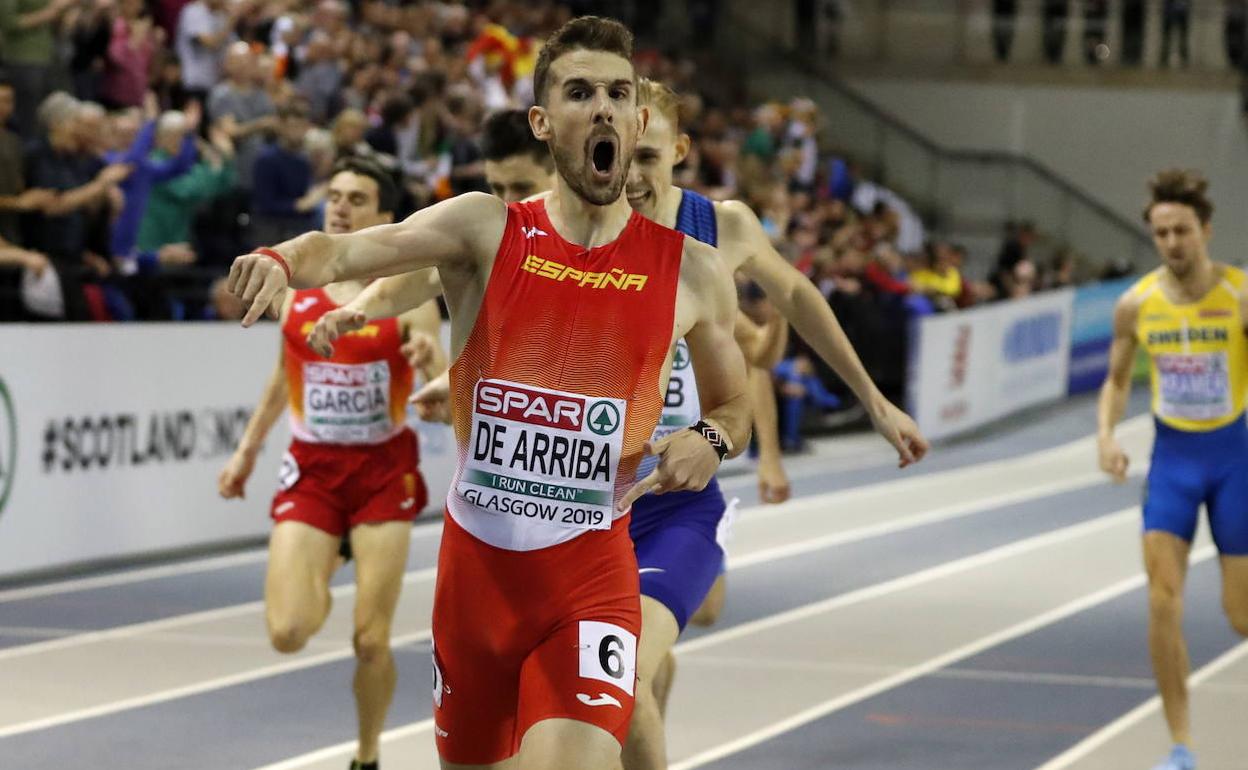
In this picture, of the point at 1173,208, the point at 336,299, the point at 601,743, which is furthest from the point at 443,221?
the point at 1173,208

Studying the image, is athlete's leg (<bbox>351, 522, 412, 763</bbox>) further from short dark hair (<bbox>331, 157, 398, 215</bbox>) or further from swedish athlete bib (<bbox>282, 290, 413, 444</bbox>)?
short dark hair (<bbox>331, 157, 398, 215</bbox>)

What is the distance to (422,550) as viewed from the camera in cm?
1395

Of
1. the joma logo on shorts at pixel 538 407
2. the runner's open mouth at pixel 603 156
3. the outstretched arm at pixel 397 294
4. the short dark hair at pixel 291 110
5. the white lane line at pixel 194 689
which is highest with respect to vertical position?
the runner's open mouth at pixel 603 156

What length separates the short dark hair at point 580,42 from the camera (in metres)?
4.65

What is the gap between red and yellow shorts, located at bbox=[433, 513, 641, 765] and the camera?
470cm

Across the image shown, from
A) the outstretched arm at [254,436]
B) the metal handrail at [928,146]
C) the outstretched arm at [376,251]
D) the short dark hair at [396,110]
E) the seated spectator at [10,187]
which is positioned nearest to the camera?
the outstretched arm at [376,251]

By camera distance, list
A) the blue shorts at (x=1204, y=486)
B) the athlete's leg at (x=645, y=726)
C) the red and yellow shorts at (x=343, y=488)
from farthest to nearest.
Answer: the blue shorts at (x=1204, y=486) → the red and yellow shorts at (x=343, y=488) → the athlete's leg at (x=645, y=726)

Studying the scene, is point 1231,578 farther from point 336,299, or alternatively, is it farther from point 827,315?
point 336,299

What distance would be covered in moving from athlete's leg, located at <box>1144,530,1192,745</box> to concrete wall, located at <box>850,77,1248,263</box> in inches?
1100

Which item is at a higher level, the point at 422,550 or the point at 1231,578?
the point at 1231,578

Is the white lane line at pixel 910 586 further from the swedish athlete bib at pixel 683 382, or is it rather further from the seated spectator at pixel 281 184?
the seated spectator at pixel 281 184

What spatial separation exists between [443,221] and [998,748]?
15.3ft

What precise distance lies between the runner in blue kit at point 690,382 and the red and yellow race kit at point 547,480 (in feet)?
3.67

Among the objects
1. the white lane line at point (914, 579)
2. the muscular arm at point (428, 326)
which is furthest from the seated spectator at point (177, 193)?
the muscular arm at point (428, 326)
